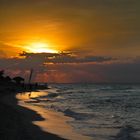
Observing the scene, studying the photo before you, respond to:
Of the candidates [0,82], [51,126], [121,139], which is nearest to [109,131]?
[121,139]

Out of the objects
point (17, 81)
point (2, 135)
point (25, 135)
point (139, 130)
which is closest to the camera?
point (2, 135)

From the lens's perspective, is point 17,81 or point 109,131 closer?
point 109,131

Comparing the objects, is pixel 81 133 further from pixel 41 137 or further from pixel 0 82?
pixel 0 82

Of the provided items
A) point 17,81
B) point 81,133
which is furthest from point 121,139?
point 17,81

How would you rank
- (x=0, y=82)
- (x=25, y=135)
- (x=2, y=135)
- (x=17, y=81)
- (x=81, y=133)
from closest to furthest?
(x=2, y=135)
(x=25, y=135)
(x=81, y=133)
(x=0, y=82)
(x=17, y=81)

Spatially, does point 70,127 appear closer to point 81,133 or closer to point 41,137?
point 81,133

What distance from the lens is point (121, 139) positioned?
1762 cm

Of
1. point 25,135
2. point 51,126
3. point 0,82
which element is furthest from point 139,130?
point 0,82

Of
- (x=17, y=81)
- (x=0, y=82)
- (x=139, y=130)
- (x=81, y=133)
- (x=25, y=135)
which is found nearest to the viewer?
(x=25, y=135)

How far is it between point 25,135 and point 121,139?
4.75 meters

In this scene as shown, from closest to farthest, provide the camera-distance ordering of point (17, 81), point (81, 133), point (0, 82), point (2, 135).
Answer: point (2, 135) < point (81, 133) < point (0, 82) < point (17, 81)

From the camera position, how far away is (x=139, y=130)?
21.3 m

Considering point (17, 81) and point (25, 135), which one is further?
point (17, 81)

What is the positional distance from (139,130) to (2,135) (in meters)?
9.05
